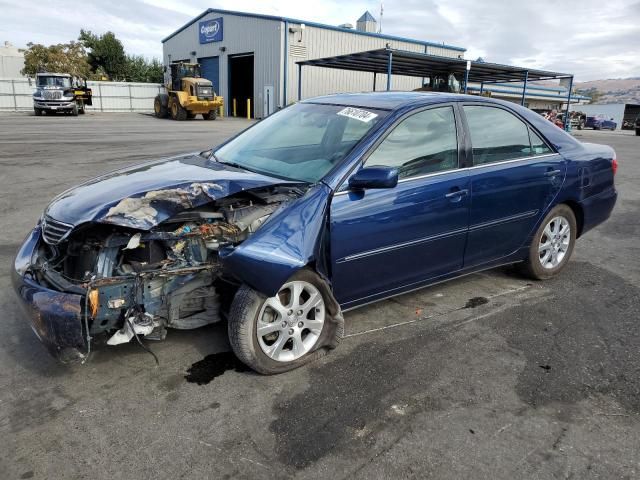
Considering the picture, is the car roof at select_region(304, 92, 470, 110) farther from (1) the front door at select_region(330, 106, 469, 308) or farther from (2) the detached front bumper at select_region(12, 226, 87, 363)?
(2) the detached front bumper at select_region(12, 226, 87, 363)

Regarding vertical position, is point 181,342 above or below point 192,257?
below

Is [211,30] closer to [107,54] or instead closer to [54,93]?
[54,93]

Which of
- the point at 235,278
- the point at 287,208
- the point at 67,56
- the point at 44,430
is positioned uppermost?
the point at 67,56

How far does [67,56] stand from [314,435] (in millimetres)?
54395

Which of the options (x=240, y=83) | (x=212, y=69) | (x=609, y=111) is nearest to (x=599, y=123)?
(x=609, y=111)

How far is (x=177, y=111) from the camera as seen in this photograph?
2739cm

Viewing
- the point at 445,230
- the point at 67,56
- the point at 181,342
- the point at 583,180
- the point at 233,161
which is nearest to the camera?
the point at 181,342

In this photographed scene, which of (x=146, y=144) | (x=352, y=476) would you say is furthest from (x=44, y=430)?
(x=146, y=144)

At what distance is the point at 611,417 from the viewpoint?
2.73 m

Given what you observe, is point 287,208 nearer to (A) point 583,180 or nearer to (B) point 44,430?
(B) point 44,430

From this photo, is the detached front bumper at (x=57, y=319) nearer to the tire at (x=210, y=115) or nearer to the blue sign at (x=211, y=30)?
the tire at (x=210, y=115)

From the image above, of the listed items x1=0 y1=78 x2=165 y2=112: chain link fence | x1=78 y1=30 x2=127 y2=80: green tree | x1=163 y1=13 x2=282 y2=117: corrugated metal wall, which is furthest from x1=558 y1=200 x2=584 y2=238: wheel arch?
x1=78 y1=30 x2=127 y2=80: green tree

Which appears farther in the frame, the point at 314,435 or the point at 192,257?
the point at 192,257

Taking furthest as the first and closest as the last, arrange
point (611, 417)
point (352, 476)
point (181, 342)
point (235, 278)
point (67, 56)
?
point (67, 56), point (181, 342), point (235, 278), point (611, 417), point (352, 476)
